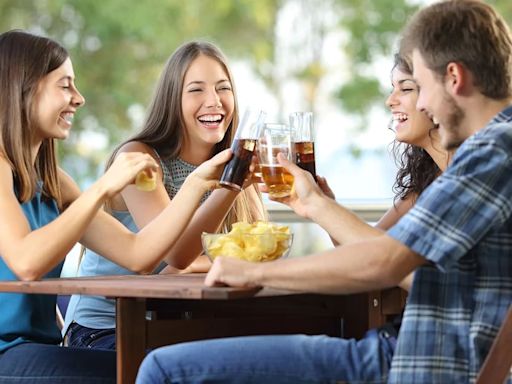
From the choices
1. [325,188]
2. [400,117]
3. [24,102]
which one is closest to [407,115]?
[400,117]

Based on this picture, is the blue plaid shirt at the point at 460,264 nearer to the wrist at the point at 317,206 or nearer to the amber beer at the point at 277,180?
the wrist at the point at 317,206

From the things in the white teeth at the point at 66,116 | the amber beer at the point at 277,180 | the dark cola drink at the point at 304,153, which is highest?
the white teeth at the point at 66,116

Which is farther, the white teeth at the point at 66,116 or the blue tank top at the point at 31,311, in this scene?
the white teeth at the point at 66,116

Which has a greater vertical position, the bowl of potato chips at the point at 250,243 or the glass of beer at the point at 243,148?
the glass of beer at the point at 243,148

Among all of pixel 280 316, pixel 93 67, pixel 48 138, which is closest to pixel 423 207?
pixel 280 316

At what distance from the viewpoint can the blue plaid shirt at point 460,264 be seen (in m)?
1.68

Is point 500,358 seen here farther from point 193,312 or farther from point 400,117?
point 400,117

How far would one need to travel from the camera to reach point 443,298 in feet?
5.71

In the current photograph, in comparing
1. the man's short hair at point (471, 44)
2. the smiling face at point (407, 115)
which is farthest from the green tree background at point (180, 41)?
the man's short hair at point (471, 44)

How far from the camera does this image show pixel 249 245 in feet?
7.07

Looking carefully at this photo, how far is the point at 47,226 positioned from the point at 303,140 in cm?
61

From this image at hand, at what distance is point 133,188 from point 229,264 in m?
0.96

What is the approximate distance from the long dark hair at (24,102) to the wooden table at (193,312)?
29cm

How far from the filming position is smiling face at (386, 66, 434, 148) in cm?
270
